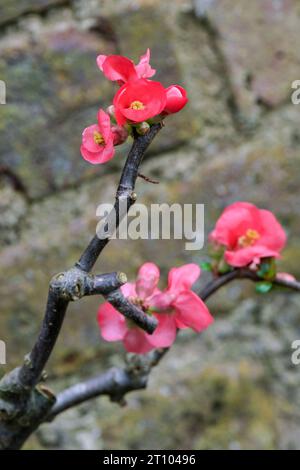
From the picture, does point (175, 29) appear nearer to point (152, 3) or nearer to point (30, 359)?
point (152, 3)

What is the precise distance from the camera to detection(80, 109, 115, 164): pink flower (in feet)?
1.15

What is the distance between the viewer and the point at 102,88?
70 centimetres

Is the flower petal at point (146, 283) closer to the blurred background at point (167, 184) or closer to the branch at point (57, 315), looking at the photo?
the branch at point (57, 315)

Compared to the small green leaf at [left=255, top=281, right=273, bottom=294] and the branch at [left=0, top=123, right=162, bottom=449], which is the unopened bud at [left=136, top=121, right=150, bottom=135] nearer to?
the branch at [left=0, top=123, right=162, bottom=449]

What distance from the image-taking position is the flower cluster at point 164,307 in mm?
417

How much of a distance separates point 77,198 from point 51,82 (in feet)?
0.39

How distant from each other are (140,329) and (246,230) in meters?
0.11

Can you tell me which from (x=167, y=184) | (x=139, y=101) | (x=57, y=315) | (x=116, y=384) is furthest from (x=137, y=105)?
(x=167, y=184)

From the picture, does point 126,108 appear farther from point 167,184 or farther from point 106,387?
point 167,184

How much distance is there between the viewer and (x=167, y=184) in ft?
2.34

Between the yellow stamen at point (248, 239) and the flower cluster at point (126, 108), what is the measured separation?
0.50 feet

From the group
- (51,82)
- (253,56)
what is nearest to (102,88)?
(51,82)

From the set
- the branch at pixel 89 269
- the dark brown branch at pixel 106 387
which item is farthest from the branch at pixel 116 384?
the branch at pixel 89 269
